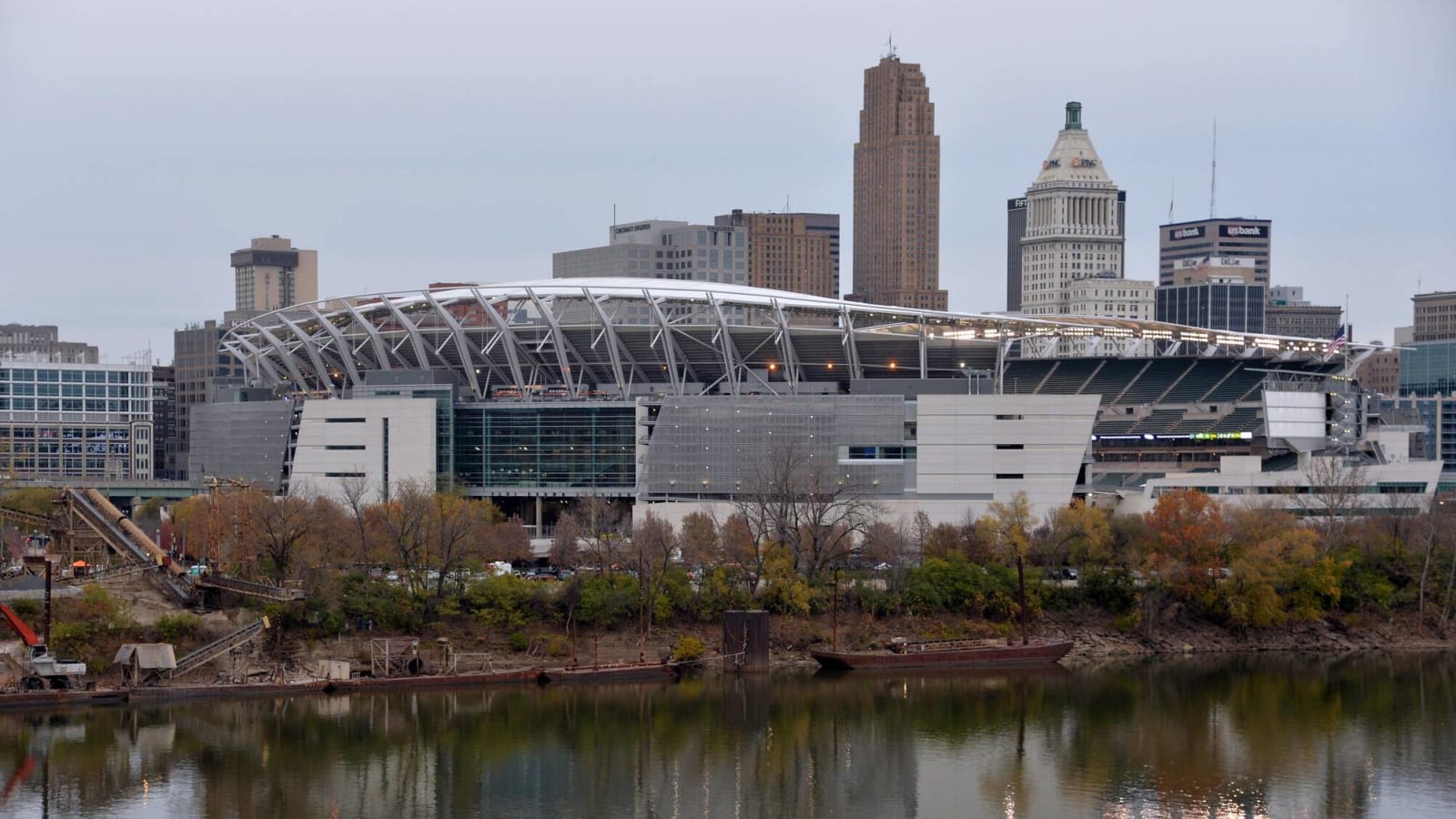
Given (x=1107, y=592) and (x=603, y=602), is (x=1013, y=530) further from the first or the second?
(x=603, y=602)

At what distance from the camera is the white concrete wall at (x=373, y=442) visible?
109 m

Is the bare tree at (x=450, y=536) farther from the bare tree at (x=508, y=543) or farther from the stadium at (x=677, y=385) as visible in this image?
the stadium at (x=677, y=385)

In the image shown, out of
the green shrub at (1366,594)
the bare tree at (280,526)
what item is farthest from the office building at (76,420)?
the green shrub at (1366,594)

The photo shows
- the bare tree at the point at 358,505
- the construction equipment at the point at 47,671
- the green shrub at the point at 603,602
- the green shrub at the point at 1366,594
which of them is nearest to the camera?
the construction equipment at the point at 47,671

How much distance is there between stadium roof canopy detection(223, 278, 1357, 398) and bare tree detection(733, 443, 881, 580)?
11.4 metres

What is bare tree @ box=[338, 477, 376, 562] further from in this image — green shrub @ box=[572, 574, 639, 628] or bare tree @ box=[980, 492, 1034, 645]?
bare tree @ box=[980, 492, 1034, 645]

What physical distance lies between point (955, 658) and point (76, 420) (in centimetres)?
11528

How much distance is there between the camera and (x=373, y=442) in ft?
358

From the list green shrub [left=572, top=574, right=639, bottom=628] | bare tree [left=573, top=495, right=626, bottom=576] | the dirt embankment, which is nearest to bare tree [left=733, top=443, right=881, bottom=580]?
the dirt embankment

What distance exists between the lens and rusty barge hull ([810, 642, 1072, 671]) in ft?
237

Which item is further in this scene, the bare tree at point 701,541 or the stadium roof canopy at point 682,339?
the stadium roof canopy at point 682,339

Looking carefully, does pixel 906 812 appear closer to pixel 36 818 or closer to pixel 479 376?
pixel 36 818

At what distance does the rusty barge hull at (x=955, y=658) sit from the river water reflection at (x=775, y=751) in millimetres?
1486

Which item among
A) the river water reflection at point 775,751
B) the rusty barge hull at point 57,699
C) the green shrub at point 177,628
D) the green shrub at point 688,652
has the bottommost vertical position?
the river water reflection at point 775,751
